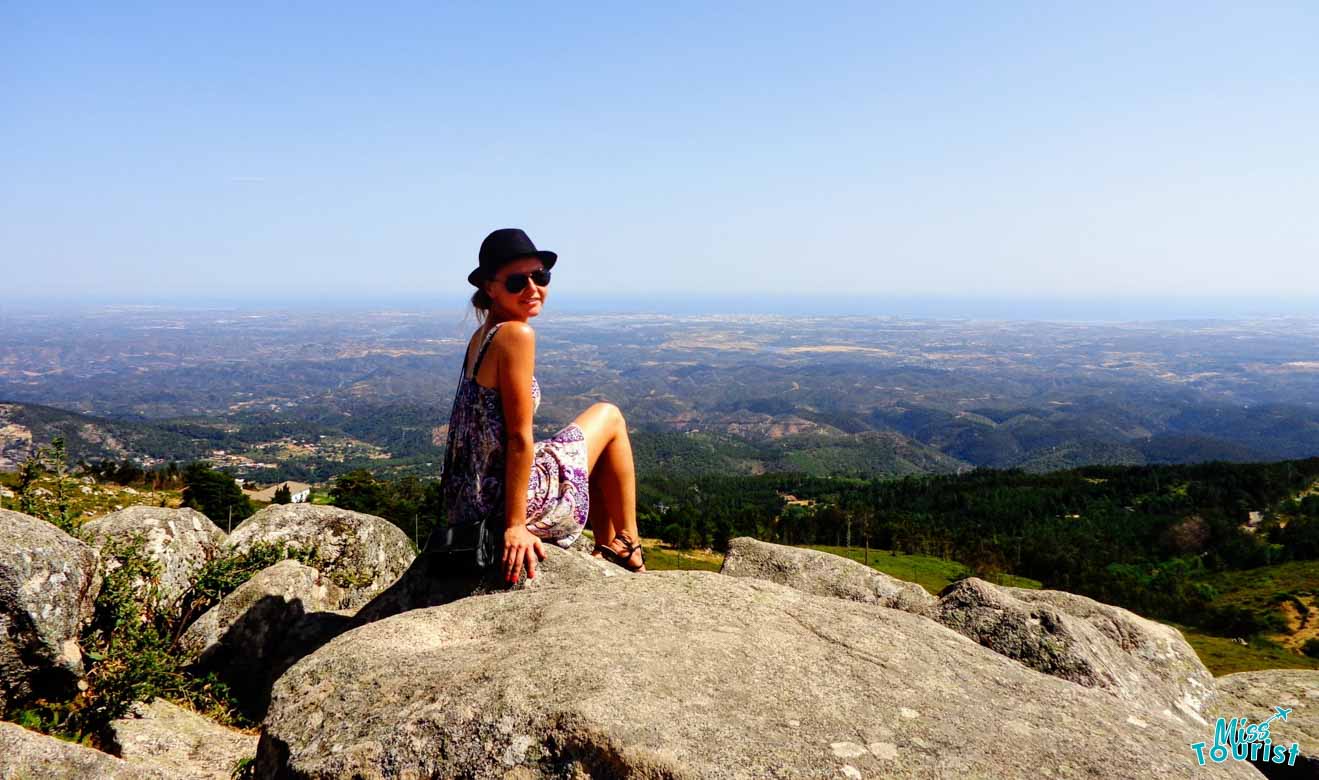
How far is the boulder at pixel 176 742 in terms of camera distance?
18.8 feet

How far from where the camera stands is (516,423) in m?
6.31

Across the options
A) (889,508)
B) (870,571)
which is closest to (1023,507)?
(889,508)

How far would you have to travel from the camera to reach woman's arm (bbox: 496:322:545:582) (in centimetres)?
633

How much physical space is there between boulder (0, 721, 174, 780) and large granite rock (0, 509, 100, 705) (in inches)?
67.7

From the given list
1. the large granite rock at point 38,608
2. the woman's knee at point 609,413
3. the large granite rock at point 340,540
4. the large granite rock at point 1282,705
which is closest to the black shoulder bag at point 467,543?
the woman's knee at point 609,413

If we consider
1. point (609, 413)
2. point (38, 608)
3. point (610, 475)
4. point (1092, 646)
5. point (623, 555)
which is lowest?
point (1092, 646)

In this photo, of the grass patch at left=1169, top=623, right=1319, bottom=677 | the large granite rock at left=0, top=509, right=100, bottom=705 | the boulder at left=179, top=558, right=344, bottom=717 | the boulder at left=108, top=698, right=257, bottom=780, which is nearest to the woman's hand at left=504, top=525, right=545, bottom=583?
the boulder at left=108, top=698, right=257, bottom=780

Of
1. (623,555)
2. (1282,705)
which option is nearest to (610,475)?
(623,555)

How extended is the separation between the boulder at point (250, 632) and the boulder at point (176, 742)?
3.42 ft

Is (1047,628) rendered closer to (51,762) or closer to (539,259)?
(539,259)

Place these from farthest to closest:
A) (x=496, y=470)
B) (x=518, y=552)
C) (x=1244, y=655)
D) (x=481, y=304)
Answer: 1. (x=1244, y=655)
2. (x=481, y=304)
3. (x=496, y=470)
4. (x=518, y=552)

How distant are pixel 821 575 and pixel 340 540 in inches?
290

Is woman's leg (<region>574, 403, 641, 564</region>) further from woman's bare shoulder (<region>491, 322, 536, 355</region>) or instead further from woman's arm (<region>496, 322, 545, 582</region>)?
woman's bare shoulder (<region>491, 322, 536, 355</region>)

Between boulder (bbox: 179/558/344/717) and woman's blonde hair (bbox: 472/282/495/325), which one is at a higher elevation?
woman's blonde hair (bbox: 472/282/495/325)
